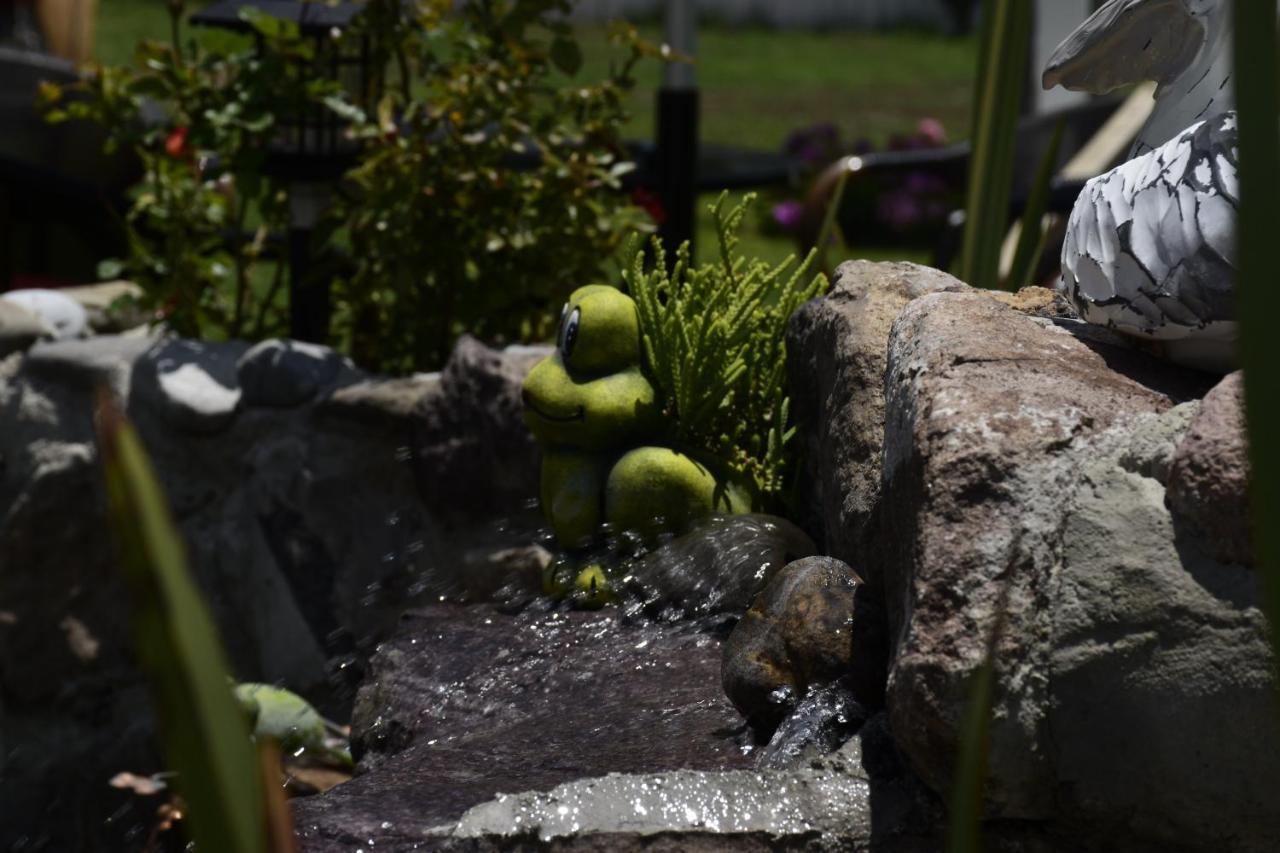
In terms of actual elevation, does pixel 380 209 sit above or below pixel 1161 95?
below

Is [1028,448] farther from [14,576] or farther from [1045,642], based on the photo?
[14,576]

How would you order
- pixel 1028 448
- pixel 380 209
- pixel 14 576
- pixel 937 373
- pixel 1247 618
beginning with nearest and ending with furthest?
pixel 1247 618 → pixel 1028 448 → pixel 937 373 → pixel 380 209 → pixel 14 576

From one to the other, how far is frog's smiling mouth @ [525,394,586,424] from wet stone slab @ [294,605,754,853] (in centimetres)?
36

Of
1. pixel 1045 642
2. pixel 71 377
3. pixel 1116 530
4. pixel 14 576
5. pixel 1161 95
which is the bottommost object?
pixel 14 576

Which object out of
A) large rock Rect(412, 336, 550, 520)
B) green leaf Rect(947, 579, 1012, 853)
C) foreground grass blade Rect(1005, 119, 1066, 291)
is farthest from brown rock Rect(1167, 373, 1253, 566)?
large rock Rect(412, 336, 550, 520)

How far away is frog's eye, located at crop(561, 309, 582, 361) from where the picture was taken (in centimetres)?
300

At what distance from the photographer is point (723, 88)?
1350 centimetres

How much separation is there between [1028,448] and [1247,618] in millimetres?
309

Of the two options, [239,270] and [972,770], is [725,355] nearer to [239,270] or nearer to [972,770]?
[239,270]

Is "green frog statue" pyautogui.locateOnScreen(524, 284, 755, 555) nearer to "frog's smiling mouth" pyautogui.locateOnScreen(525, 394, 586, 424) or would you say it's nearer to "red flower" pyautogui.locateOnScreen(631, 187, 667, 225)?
"frog's smiling mouth" pyautogui.locateOnScreen(525, 394, 586, 424)

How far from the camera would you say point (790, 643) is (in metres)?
2.24

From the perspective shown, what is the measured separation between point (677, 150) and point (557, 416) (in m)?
2.36

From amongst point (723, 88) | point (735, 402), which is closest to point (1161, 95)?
point (735, 402)

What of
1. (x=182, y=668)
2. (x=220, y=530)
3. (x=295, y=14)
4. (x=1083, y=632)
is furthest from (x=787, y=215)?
(x=182, y=668)
